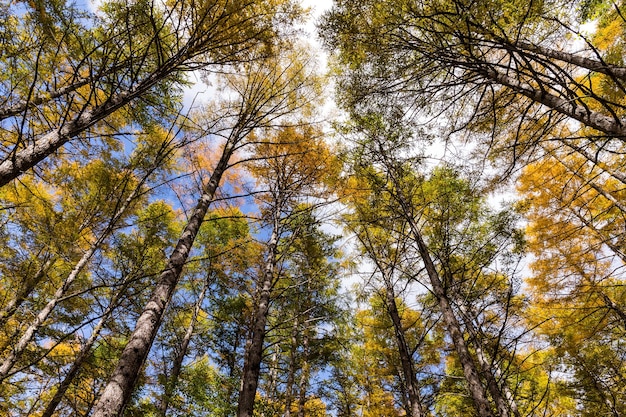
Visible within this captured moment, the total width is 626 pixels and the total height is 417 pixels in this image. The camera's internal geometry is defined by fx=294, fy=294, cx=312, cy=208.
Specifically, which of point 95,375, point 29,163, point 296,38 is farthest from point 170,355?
point 296,38

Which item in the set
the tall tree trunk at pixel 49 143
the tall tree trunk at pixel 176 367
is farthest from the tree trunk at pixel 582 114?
the tall tree trunk at pixel 176 367

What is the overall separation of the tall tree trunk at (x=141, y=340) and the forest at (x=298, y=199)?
2 cm

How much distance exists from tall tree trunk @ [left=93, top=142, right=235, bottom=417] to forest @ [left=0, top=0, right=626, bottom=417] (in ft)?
0.07

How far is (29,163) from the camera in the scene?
2.70 m

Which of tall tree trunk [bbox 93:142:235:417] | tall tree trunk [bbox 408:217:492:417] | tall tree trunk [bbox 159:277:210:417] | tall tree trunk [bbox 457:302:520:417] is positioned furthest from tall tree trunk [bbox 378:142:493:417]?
tall tree trunk [bbox 159:277:210:417]

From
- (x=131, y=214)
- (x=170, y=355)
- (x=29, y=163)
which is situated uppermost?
(x=131, y=214)

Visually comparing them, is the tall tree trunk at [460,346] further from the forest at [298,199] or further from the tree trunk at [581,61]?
the tree trunk at [581,61]

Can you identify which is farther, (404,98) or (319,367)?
(319,367)

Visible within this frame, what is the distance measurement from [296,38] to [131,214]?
A: 825 centimetres

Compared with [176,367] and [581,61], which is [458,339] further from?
[176,367]

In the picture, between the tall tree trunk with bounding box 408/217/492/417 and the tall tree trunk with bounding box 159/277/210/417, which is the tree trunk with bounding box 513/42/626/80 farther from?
the tall tree trunk with bounding box 159/277/210/417

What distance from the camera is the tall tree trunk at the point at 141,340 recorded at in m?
2.01

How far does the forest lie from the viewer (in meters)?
2.93

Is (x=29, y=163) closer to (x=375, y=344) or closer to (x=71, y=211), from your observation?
(x=71, y=211)
